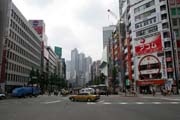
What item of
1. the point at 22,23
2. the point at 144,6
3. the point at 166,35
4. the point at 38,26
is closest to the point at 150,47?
the point at 166,35

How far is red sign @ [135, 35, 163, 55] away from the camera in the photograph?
212 feet

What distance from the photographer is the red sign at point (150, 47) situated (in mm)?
64688

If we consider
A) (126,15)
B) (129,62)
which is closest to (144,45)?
(129,62)

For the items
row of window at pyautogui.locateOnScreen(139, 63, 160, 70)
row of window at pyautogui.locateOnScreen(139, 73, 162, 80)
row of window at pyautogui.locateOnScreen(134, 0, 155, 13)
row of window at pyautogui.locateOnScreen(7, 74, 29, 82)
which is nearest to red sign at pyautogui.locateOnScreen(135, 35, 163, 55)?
row of window at pyautogui.locateOnScreen(139, 63, 160, 70)

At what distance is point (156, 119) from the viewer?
10789 mm

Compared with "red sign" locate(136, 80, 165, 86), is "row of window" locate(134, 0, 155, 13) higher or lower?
higher

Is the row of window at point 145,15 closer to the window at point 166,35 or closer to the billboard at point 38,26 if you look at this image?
the window at point 166,35

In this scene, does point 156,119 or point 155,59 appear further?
point 155,59

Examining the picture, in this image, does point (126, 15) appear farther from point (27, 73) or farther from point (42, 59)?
point (42, 59)

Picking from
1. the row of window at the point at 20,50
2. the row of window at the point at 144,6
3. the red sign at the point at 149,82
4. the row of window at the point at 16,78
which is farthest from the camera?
the row of window at the point at 144,6

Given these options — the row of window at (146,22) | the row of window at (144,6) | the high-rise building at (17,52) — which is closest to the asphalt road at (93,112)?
the high-rise building at (17,52)

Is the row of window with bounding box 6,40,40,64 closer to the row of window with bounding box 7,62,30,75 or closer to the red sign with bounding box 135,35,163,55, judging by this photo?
the row of window with bounding box 7,62,30,75

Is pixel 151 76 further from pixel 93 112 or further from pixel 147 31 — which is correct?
pixel 93 112

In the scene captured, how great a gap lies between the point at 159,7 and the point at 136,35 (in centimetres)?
1179
